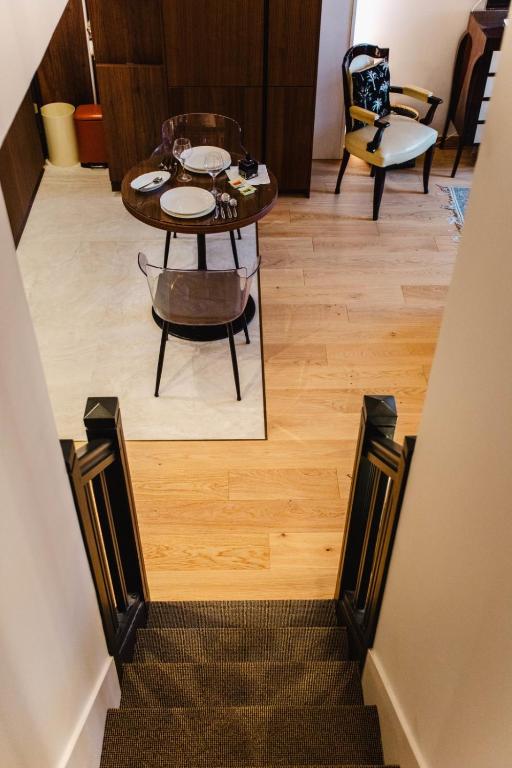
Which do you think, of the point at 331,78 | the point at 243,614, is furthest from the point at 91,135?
the point at 243,614

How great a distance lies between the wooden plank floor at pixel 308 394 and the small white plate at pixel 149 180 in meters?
0.92

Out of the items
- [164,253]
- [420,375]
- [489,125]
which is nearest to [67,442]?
[489,125]

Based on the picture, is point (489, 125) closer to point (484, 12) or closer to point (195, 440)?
point (195, 440)

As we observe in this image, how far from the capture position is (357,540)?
247cm

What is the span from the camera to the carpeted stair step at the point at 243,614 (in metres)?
2.77

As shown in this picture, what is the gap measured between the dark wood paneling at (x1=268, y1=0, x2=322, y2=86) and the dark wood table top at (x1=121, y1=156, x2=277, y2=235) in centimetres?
100

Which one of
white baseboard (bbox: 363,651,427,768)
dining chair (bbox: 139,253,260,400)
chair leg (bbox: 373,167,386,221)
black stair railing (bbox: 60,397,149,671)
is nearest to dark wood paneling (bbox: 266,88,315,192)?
chair leg (bbox: 373,167,386,221)

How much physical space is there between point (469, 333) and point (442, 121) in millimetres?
4917

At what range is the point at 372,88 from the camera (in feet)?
16.5

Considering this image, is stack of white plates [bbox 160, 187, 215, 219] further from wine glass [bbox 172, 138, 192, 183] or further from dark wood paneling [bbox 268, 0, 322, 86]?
dark wood paneling [bbox 268, 0, 322, 86]

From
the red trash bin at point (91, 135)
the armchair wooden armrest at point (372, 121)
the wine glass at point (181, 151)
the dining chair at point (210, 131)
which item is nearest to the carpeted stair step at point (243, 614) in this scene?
the wine glass at point (181, 151)

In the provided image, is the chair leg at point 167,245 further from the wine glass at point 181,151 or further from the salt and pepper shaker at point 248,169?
the salt and pepper shaker at point 248,169

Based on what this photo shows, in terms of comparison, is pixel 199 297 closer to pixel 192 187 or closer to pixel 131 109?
pixel 192 187

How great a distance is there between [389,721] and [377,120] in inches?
148
